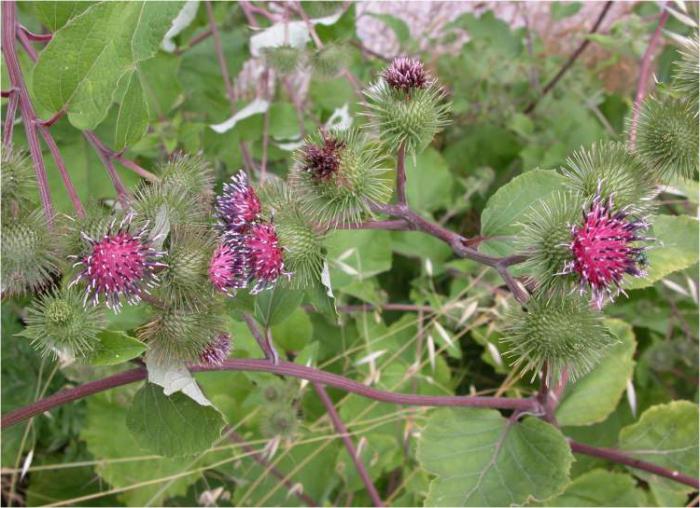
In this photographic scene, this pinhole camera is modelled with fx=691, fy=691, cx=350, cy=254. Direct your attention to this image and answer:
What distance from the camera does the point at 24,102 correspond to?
1402 mm

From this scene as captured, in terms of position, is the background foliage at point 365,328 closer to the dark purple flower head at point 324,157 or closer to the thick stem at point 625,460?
the thick stem at point 625,460

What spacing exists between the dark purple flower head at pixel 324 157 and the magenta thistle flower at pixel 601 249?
17.4 inches

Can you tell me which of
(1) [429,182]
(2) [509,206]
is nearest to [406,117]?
(2) [509,206]

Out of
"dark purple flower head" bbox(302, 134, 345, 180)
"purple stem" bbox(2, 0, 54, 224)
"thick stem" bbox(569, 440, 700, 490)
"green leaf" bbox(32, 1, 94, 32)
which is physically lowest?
"thick stem" bbox(569, 440, 700, 490)

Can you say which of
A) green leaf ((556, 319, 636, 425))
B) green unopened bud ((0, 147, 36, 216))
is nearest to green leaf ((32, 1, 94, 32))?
green unopened bud ((0, 147, 36, 216))

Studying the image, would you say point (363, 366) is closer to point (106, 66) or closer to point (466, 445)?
point (466, 445)

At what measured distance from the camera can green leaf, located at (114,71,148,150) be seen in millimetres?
1435

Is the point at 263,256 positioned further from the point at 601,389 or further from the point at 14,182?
the point at 601,389

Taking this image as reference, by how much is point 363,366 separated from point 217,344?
1.01 metres

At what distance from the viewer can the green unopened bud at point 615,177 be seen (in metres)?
1.28

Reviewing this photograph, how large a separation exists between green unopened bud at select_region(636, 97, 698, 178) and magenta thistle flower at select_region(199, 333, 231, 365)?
903 mm

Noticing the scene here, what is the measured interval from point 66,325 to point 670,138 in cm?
116

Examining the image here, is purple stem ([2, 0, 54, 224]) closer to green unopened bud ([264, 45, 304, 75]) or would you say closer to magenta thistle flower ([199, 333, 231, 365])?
magenta thistle flower ([199, 333, 231, 365])

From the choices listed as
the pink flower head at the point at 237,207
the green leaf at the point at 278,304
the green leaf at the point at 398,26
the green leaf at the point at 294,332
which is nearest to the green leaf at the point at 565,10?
the green leaf at the point at 398,26
